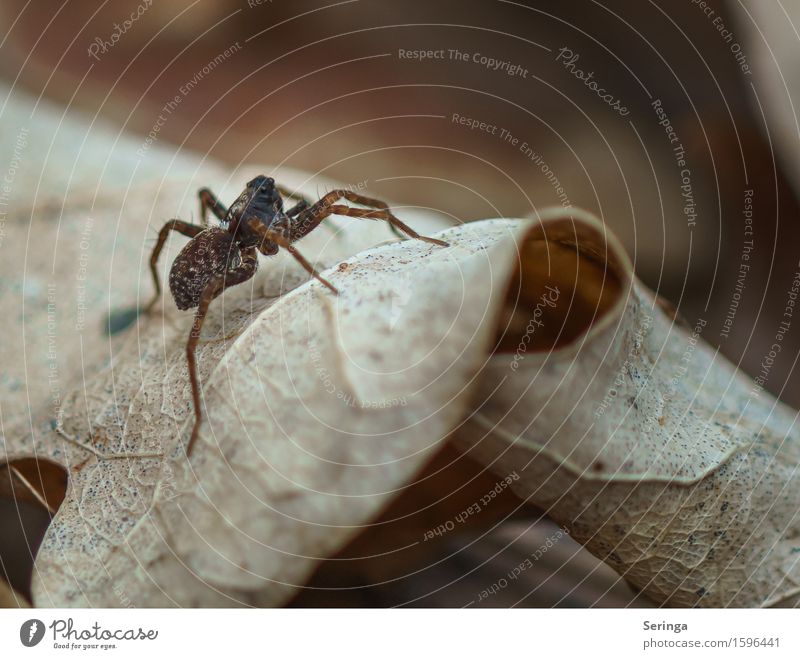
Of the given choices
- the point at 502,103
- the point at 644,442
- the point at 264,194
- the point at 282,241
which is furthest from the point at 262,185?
the point at 644,442

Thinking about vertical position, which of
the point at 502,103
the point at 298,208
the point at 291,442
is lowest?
the point at 291,442

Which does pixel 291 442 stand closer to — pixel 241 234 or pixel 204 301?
pixel 204 301

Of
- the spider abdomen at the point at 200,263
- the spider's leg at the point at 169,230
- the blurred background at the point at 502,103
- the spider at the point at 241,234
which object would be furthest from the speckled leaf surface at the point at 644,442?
the spider's leg at the point at 169,230

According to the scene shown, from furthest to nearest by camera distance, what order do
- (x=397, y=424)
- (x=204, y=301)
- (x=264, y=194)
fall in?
1. (x=264, y=194)
2. (x=204, y=301)
3. (x=397, y=424)

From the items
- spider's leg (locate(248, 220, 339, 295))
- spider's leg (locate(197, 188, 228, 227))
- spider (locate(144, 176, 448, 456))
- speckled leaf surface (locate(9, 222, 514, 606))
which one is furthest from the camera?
spider's leg (locate(197, 188, 228, 227))

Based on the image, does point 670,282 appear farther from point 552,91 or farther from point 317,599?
point 317,599

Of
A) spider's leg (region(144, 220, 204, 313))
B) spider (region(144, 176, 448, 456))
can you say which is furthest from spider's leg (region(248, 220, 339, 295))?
spider's leg (region(144, 220, 204, 313))

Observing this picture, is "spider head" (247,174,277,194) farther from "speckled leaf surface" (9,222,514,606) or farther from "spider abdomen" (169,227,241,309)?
"speckled leaf surface" (9,222,514,606)
